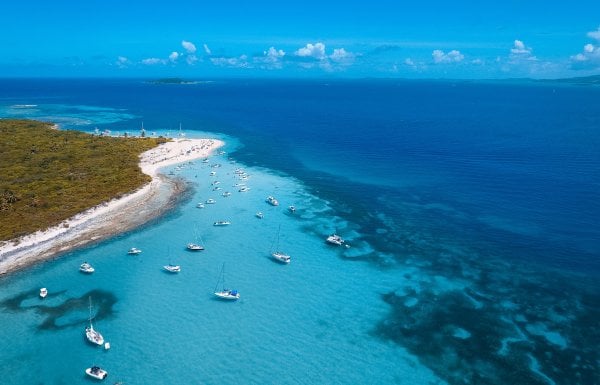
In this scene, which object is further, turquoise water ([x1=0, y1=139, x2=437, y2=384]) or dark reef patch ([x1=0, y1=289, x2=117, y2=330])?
dark reef patch ([x1=0, y1=289, x2=117, y2=330])

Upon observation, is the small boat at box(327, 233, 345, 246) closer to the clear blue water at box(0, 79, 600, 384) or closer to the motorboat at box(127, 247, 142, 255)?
the clear blue water at box(0, 79, 600, 384)

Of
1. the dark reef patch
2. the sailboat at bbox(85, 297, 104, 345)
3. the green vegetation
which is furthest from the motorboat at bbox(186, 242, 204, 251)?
the green vegetation

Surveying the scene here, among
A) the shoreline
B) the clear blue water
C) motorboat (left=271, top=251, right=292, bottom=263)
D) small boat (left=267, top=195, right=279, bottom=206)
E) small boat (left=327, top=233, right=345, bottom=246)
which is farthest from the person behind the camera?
small boat (left=267, top=195, right=279, bottom=206)

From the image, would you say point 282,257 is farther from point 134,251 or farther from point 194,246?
point 134,251

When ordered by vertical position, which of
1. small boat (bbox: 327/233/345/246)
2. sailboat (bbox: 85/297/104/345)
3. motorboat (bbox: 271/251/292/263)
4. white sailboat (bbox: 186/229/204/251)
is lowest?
sailboat (bbox: 85/297/104/345)

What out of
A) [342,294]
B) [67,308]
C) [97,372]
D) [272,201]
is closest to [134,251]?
[67,308]

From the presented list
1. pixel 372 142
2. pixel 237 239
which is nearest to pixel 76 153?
pixel 237 239

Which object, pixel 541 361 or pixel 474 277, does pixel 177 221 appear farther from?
pixel 541 361

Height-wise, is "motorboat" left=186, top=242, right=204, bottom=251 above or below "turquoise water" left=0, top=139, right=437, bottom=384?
above
